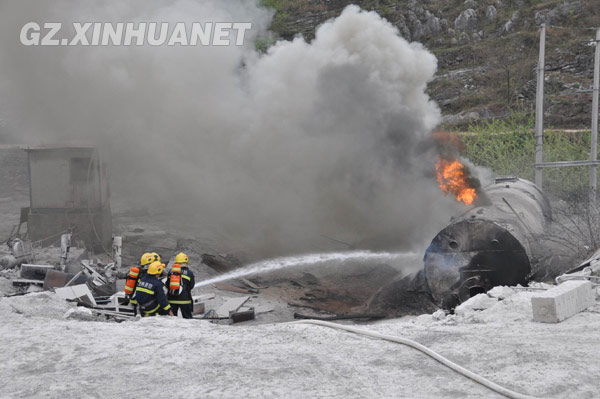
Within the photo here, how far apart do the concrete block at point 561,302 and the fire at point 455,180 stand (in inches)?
198

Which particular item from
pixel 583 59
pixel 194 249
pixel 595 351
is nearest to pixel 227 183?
pixel 194 249

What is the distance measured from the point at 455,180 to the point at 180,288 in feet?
21.5

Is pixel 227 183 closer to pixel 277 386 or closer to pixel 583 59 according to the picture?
pixel 277 386

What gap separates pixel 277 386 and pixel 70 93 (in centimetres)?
1330

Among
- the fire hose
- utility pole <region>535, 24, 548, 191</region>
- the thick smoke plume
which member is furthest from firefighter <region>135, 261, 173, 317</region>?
utility pole <region>535, 24, 548, 191</region>

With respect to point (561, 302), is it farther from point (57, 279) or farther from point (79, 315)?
point (57, 279)

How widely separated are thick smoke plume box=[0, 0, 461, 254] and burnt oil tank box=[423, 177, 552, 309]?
425 cm

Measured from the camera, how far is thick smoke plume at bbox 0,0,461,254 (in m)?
14.1

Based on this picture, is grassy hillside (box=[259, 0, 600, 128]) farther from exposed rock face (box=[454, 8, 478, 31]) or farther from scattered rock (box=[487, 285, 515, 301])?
scattered rock (box=[487, 285, 515, 301])

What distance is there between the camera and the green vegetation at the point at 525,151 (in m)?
18.7

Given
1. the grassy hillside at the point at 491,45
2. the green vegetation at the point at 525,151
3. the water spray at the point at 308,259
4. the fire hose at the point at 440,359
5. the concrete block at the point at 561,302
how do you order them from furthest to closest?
the grassy hillside at the point at 491,45, the green vegetation at the point at 525,151, the water spray at the point at 308,259, the concrete block at the point at 561,302, the fire hose at the point at 440,359

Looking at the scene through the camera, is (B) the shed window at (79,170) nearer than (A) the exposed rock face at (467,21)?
Yes

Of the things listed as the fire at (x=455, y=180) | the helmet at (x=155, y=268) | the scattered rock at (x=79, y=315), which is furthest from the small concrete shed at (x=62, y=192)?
the fire at (x=455, y=180)

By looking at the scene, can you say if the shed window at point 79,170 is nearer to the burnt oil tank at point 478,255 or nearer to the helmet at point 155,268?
the helmet at point 155,268
